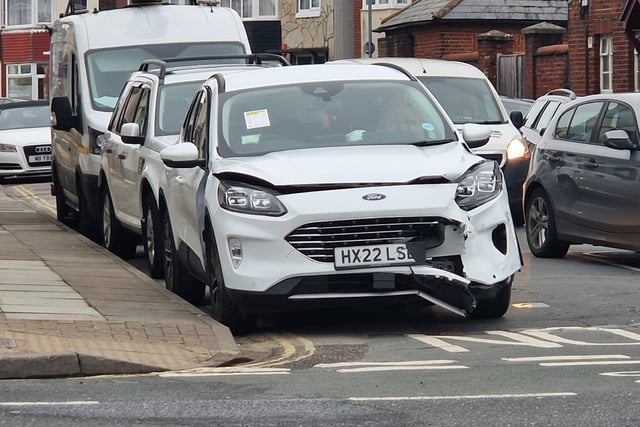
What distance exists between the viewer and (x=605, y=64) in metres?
34.3

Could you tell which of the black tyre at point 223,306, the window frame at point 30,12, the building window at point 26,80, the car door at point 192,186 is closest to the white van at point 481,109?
the car door at point 192,186

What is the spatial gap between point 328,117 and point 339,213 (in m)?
1.51

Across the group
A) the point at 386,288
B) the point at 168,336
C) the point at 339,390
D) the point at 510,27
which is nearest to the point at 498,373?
the point at 339,390

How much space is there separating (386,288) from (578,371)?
179 centimetres

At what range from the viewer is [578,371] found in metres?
7.93

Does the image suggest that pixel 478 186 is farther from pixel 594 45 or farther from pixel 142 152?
pixel 594 45

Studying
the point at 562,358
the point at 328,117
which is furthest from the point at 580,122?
the point at 562,358

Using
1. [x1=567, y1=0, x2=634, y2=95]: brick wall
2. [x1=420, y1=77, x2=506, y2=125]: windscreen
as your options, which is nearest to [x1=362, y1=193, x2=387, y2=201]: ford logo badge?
[x1=420, y1=77, x2=506, y2=125]: windscreen

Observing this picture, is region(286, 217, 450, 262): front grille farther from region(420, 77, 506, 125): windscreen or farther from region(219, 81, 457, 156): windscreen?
region(420, 77, 506, 125): windscreen

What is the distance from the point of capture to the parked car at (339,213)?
935cm

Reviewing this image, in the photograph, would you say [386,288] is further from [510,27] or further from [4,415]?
[510,27]

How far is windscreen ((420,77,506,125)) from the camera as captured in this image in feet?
59.6

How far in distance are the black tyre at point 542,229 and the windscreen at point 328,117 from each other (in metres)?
4.21

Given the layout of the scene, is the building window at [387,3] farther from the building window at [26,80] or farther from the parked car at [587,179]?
the parked car at [587,179]
